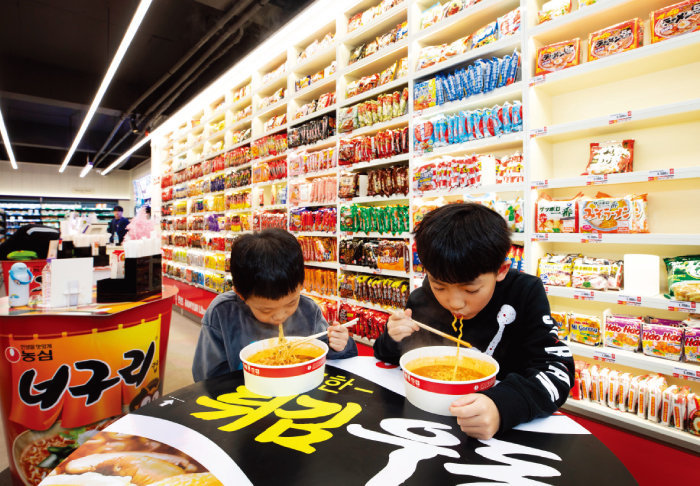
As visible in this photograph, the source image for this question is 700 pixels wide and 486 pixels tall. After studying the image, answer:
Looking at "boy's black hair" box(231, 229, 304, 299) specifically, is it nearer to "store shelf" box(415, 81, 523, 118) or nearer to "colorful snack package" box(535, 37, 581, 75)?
"store shelf" box(415, 81, 523, 118)

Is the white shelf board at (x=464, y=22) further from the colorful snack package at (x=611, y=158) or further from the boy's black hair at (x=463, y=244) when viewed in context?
the boy's black hair at (x=463, y=244)

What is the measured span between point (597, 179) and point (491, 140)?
0.73 meters

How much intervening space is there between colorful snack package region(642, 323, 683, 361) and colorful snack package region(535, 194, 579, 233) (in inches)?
26.6

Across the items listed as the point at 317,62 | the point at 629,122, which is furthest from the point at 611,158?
the point at 317,62

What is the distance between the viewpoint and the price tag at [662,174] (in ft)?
6.41

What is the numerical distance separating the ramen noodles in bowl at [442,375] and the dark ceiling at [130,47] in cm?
382

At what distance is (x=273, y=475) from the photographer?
2.33ft

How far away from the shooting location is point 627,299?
2.11 m

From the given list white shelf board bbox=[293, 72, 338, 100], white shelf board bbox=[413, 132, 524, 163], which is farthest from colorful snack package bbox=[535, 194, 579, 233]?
white shelf board bbox=[293, 72, 338, 100]

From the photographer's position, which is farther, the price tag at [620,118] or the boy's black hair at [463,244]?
the price tag at [620,118]

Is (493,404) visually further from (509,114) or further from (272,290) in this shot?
(509,114)

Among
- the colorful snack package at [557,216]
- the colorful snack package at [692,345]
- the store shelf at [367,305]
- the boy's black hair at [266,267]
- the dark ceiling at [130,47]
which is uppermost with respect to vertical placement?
the dark ceiling at [130,47]

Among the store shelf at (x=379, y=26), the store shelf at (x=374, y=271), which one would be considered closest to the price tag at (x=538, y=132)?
the store shelf at (x=374, y=271)

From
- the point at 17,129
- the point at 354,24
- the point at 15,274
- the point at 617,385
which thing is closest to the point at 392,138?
the point at 354,24
